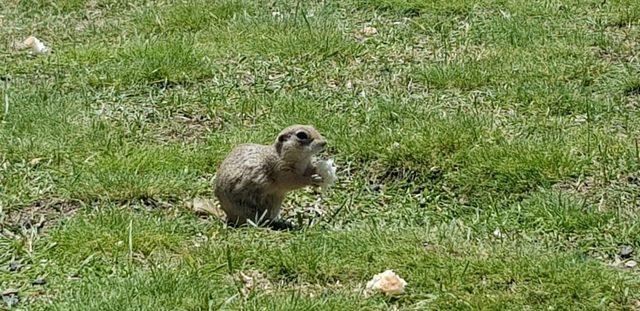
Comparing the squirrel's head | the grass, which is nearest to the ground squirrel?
the squirrel's head

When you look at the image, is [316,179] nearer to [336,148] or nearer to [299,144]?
[299,144]

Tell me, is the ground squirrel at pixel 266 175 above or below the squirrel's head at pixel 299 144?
below

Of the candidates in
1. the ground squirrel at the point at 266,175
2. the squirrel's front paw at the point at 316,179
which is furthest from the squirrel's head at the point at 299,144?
the squirrel's front paw at the point at 316,179

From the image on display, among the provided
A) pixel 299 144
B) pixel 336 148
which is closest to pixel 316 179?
pixel 299 144

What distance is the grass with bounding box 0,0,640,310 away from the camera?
484 centimetres

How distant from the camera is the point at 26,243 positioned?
525 cm

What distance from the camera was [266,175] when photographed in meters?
5.48

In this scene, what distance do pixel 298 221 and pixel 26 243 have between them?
4.28 feet

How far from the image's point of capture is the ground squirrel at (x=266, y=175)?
546cm

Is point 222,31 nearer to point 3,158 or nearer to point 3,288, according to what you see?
point 3,158

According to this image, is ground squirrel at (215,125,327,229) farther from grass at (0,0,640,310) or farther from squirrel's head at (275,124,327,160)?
grass at (0,0,640,310)

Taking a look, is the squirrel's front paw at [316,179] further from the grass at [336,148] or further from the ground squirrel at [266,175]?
the grass at [336,148]

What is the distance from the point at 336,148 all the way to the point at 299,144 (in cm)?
88

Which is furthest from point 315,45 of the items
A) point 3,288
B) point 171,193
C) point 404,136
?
point 3,288
